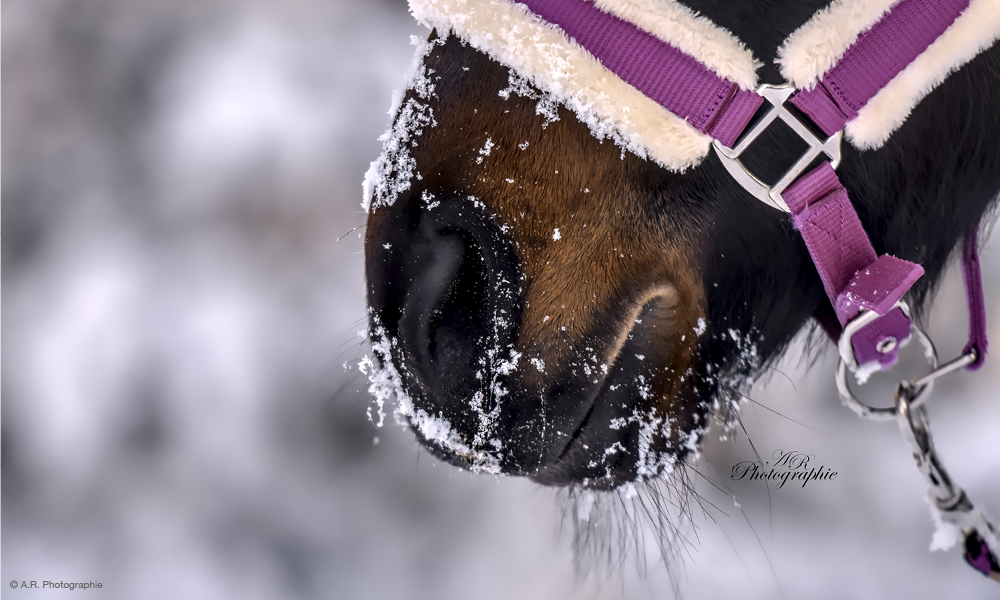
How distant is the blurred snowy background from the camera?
2.18 meters


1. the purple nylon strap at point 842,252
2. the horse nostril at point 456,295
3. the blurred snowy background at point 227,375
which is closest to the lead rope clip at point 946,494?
the purple nylon strap at point 842,252

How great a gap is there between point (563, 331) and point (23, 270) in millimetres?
2498

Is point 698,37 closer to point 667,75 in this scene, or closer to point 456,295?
point 667,75

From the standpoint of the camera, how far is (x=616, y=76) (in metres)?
0.59

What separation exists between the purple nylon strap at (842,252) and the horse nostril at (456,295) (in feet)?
1.01

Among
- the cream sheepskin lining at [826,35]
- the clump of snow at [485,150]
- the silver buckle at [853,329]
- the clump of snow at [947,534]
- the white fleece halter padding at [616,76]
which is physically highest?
the cream sheepskin lining at [826,35]

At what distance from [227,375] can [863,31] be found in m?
2.21

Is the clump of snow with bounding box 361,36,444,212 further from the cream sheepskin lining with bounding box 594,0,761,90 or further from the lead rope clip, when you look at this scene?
the lead rope clip

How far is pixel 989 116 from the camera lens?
670 millimetres

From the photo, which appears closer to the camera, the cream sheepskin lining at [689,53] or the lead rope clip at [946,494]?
the cream sheepskin lining at [689,53]

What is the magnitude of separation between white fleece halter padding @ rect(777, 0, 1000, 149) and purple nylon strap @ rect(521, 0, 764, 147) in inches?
2.1

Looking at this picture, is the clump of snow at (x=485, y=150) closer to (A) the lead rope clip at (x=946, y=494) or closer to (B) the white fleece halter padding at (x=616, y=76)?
(B) the white fleece halter padding at (x=616, y=76)

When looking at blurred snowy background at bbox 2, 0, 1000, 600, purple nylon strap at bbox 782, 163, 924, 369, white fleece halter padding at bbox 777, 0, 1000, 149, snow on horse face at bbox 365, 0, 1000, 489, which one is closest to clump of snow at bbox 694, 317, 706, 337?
snow on horse face at bbox 365, 0, 1000, 489

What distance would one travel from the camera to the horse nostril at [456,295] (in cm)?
59
